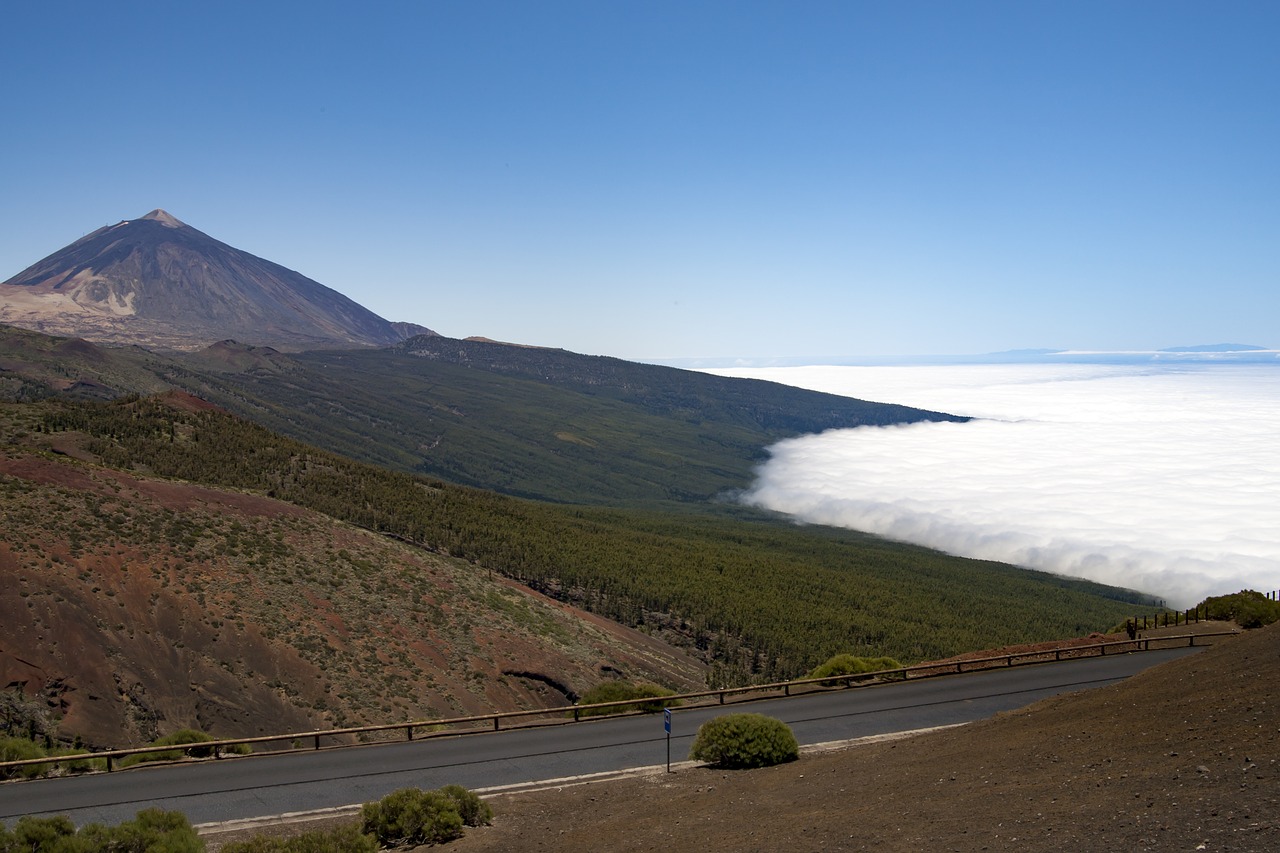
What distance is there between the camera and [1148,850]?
402 inches

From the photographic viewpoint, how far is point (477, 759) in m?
21.4

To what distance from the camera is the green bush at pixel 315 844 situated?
13.5 metres

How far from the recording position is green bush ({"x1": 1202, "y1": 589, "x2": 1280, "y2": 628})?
36.9 meters

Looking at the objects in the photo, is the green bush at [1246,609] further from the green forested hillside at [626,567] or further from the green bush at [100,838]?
the green bush at [100,838]

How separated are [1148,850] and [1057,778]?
3.67 m

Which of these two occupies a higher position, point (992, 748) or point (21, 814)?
point (992, 748)

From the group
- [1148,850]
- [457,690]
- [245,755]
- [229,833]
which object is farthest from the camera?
[457,690]

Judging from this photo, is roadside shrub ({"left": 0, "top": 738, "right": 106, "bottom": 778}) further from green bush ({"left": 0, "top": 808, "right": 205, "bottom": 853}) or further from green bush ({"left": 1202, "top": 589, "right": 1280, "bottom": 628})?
green bush ({"left": 1202, "top": 589, "right": 1280, "bottom": 628})

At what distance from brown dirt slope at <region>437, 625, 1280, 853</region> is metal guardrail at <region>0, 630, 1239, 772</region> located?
6.12 meters

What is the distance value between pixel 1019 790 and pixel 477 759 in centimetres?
1263

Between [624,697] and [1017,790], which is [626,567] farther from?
[1017,790]

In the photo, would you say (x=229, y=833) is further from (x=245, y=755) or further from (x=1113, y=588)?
(x=1113, y=588)

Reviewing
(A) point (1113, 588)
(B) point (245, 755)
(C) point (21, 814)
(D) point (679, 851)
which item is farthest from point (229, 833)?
(A) point (1113, 588)

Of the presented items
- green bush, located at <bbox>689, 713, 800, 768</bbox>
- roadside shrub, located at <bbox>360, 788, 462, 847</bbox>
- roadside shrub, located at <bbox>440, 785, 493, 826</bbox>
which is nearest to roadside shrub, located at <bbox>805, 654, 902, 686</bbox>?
green bush, located at <bbox>689, 713, 800, 768</bbox>
